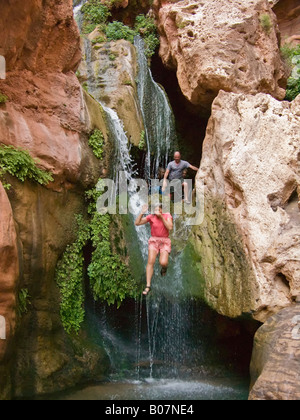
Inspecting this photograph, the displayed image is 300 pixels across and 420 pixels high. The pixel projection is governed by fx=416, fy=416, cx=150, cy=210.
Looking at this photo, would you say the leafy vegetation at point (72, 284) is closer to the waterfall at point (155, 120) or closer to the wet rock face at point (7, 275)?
the wet rock face at point (7, 275)

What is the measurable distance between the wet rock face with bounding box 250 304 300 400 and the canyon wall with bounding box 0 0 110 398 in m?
3.31

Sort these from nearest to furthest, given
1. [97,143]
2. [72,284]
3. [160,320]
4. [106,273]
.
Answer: [72,284]
[106,273]
[160,320]
[97,143]

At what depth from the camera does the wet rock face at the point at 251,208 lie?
7.19 metres

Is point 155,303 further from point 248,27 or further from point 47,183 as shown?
point 248,27

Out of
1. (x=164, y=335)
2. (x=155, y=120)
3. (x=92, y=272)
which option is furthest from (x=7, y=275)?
(x=155, y=120)

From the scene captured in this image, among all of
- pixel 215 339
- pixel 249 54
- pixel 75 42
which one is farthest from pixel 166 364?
pixel 249 54

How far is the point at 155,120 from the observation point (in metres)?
11.8

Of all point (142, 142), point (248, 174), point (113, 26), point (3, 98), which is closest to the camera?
point (3, 98)

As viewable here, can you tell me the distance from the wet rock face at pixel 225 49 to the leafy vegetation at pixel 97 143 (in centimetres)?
305

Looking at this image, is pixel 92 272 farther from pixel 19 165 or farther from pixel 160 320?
pixel 19 165

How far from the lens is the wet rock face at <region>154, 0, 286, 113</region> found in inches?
404

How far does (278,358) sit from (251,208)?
118 inches

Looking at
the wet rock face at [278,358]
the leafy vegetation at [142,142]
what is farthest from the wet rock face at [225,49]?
the wet rock face at [278,358]

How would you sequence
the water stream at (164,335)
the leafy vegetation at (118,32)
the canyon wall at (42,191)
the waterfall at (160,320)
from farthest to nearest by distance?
the leafy vegetation at (118,32) → the waterfall at (160,320) → the water stream at (164,335) → the canyon wall at (42,191)
